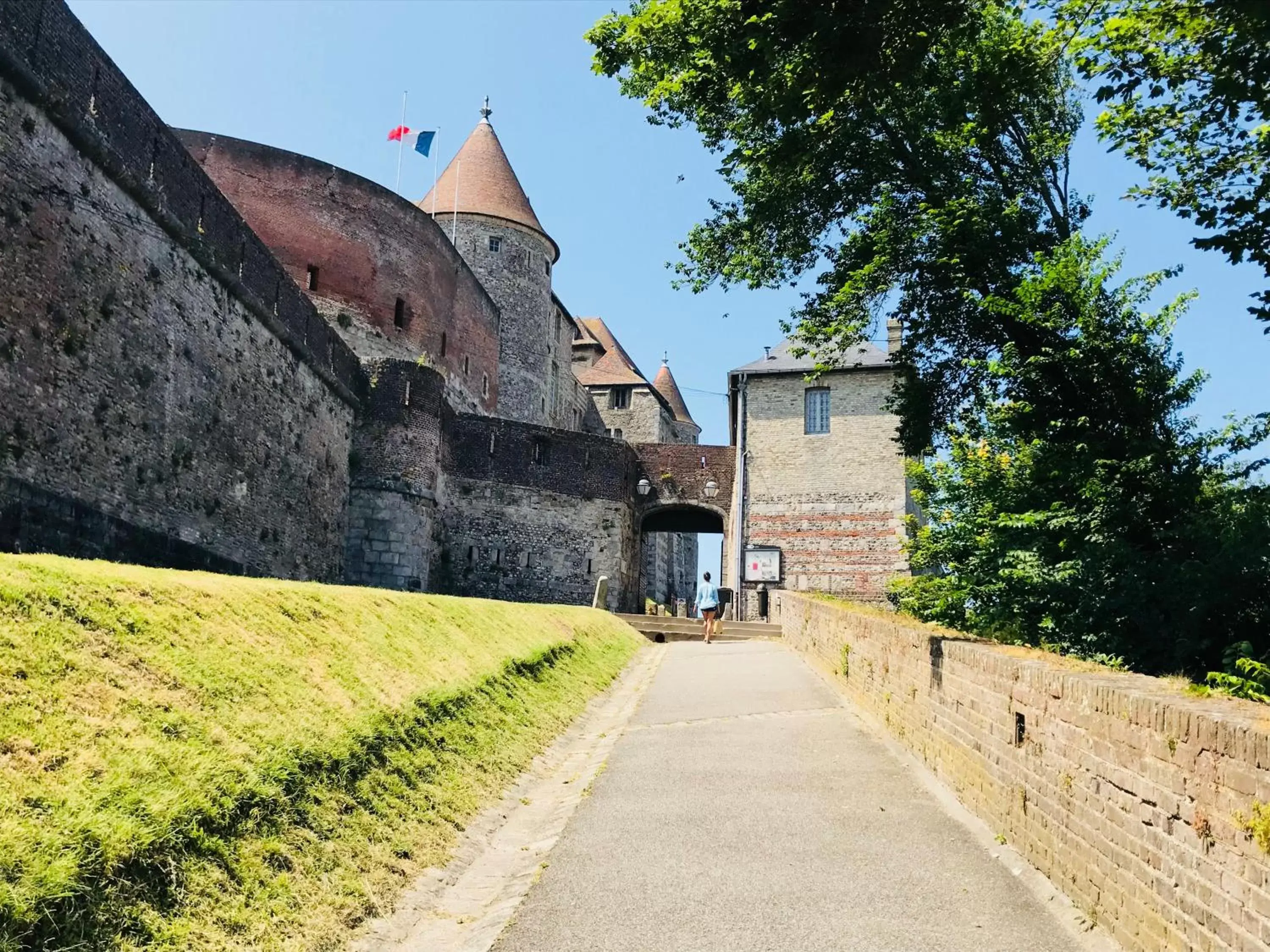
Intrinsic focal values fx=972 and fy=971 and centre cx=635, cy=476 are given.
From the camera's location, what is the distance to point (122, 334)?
1199 cm

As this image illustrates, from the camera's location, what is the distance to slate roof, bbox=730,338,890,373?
3083 cm

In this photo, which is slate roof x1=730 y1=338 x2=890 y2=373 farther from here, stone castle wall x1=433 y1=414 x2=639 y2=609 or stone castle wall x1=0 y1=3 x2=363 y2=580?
stone castle wall x1=0 y1=3 x2=363 y2=580

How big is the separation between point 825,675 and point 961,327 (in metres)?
5.21

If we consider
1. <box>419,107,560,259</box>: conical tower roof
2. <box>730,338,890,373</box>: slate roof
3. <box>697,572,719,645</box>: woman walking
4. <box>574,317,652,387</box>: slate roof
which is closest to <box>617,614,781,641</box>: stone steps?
<box>697,572,719,645</box>: woman walking

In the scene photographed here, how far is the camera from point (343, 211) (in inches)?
1106

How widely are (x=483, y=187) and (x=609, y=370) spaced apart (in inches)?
678

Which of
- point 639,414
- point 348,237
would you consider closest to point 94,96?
point 348,237

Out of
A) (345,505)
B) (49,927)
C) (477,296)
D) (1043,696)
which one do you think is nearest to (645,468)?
(477,296)

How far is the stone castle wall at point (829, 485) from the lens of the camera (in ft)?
98.3

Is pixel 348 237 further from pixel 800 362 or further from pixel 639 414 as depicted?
pixel 639 414

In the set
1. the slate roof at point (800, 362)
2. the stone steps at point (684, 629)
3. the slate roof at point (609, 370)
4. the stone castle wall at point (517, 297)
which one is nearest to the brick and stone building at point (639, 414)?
the slate roof at point (609, 370)

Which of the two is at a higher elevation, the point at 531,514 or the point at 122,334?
the point at 122,334

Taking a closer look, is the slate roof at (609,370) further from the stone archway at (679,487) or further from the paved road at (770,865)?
the paved road at (770,865)

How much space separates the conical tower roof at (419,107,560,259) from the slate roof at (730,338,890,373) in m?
13.7
